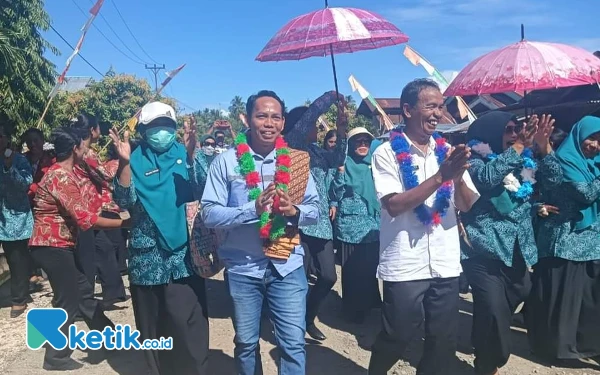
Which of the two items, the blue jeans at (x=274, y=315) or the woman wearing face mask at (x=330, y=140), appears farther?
the woman wearing face mask at (x=330, y=140)

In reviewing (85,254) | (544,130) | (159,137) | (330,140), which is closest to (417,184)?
(544,130)

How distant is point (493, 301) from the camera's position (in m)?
3.85

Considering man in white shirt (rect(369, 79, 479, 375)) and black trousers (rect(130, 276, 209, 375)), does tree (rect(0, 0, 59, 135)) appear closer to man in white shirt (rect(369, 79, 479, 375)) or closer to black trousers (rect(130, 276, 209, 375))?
black trousers (rect(130, 276, 209, 375))

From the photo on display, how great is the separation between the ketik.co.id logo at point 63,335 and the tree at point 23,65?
328 centimetres

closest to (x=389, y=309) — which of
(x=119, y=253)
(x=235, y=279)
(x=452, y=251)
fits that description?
(x=452, y=251)

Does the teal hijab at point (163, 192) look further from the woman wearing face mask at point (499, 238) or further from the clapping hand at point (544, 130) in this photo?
the clapping hand at point (544, 130)

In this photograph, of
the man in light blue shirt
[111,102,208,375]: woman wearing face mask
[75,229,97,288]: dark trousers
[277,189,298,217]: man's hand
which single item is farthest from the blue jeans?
[75,229,97,288]: dark trousers

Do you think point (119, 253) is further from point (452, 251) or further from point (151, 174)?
point (452, 251)

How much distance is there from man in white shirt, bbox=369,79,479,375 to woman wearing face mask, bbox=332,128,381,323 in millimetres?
2012

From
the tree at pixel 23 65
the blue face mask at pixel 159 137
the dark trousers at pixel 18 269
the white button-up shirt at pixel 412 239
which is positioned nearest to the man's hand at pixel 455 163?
the white button-up shirt at pixel 412 239

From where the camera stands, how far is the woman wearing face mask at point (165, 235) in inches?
142

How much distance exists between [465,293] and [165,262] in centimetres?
436

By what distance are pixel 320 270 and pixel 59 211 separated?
245 cm

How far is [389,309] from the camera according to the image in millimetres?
3391
